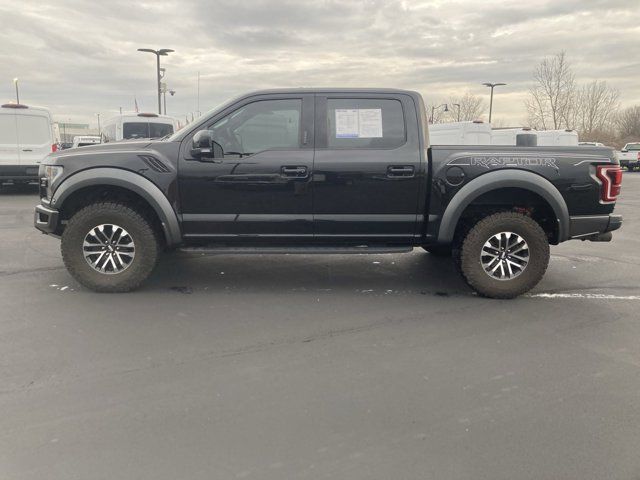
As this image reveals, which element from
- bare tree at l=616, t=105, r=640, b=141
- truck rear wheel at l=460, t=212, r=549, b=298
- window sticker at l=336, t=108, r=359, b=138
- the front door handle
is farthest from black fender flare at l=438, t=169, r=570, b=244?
bare tree at l=616, t=105, r=640, b=141

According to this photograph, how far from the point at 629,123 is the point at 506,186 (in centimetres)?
7390

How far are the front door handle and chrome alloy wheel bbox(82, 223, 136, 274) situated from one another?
1605 mm

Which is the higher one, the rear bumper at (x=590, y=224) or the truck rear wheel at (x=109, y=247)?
the rear bumper at (x=590, y=224)

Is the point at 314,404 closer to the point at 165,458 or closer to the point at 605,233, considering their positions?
the point at 165,458

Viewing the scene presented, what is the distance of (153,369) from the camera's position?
3.49 meters

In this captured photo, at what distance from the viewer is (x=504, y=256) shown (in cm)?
513

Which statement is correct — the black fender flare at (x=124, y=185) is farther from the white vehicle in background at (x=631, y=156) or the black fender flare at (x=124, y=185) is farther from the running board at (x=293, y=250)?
the white vehicle in background at (x=631, y=156)

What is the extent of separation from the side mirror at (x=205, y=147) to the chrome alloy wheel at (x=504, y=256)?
2711 mm

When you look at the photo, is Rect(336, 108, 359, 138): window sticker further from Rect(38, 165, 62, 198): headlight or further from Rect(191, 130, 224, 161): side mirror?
Rect(38, 165, 62, 198): headlight

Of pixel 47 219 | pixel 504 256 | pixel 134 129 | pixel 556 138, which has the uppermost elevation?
pixel 556 138

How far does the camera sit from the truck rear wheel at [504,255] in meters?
5.07

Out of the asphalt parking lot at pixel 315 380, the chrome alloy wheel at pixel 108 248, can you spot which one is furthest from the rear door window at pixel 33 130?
the chrome alloy wheel at pixel 108 248

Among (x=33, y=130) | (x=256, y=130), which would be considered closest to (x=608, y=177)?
(x=256, y=130)

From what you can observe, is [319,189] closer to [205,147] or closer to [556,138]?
[205,147]
